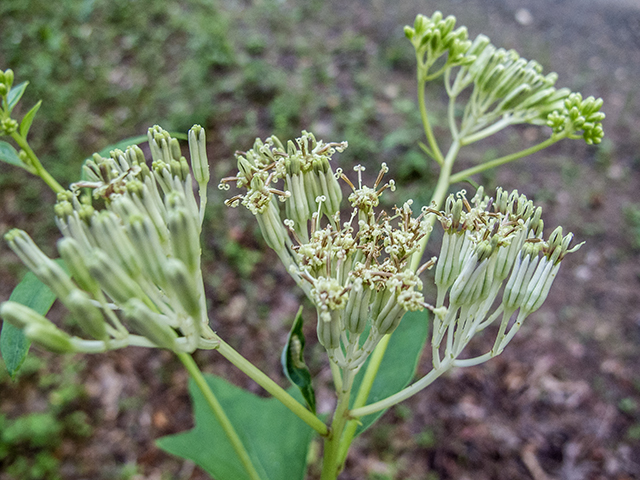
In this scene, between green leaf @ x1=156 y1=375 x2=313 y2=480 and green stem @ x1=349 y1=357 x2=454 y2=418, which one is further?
green leaf @ x1=156 y1=375 x2=313 y2=480

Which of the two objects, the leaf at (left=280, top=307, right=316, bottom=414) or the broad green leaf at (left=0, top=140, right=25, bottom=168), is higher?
the broad green leaf at (left=0, top=140, right=25, bottom=168)

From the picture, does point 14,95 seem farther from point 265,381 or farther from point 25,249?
point 265,381

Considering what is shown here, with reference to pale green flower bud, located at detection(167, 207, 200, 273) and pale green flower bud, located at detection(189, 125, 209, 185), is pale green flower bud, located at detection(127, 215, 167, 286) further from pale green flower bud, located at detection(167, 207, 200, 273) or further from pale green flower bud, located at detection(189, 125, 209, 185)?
pale green flower bud, located at detection(189, 125, 209, 185)

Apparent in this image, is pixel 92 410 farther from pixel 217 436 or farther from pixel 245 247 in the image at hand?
pixel 217 436

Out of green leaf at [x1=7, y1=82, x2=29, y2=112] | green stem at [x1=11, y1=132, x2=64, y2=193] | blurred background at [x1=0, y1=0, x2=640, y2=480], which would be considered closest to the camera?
green stem at [x1=11, y1=132, x2=64, y2=193]

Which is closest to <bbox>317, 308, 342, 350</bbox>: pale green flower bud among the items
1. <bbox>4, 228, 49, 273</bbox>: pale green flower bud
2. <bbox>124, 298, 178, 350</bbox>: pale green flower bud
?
<bbox>124, 298, 178, 350</bbox>: pale green flower bud

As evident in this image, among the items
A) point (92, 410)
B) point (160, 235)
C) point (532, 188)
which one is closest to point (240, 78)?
point (532, 188)

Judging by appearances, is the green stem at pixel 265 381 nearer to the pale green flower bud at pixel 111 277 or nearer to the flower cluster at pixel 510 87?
the pale green flower bud at pixel 111 277
